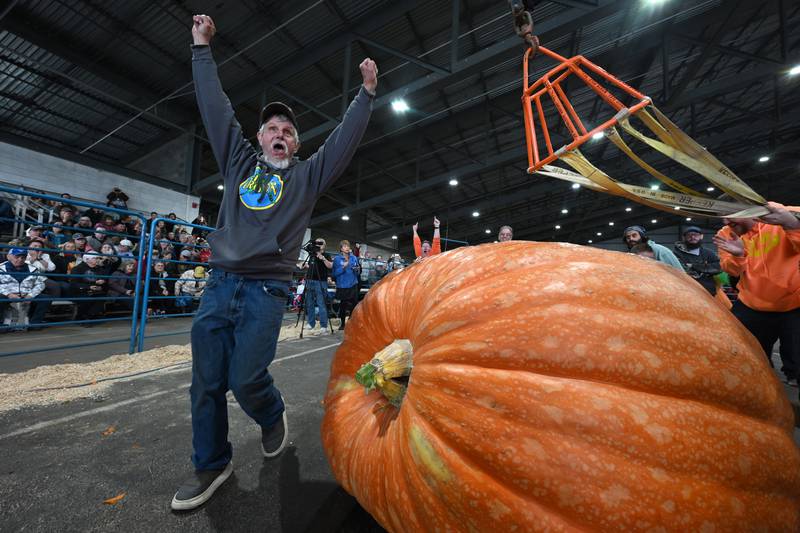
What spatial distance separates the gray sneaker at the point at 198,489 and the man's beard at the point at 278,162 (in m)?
1.30

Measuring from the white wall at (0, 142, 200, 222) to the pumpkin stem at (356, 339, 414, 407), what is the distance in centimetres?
1166

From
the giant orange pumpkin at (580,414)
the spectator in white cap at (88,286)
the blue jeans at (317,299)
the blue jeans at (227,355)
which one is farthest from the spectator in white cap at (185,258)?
the giant orange pumpkin at (580,414)

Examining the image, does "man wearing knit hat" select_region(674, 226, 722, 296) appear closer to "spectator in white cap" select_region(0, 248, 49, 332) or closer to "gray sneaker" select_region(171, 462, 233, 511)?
"gray sneaker" select_region(171, 462, 233, 511)

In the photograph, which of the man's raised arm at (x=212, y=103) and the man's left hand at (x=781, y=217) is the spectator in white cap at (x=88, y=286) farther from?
the man's left hand at (x=781, y=217)

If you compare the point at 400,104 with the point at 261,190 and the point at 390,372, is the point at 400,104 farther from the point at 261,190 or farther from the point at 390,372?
the point at 390,372

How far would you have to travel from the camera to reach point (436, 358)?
2.52 ft

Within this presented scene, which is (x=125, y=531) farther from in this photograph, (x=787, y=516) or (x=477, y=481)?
(x=787, y=516)

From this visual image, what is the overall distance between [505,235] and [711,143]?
16074 mm

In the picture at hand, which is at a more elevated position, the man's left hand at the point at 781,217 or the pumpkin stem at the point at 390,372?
the man's left hand at the point at 781,217

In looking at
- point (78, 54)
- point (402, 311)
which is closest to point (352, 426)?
point (402, 311)

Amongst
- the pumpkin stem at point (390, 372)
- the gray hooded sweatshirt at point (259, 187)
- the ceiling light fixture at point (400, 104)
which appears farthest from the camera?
the ceiling light fixture at point (400, 104)

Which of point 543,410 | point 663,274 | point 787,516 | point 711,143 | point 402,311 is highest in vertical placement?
point 711,143

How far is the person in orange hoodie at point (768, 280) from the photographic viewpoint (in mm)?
2012

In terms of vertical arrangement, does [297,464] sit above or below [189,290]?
below
